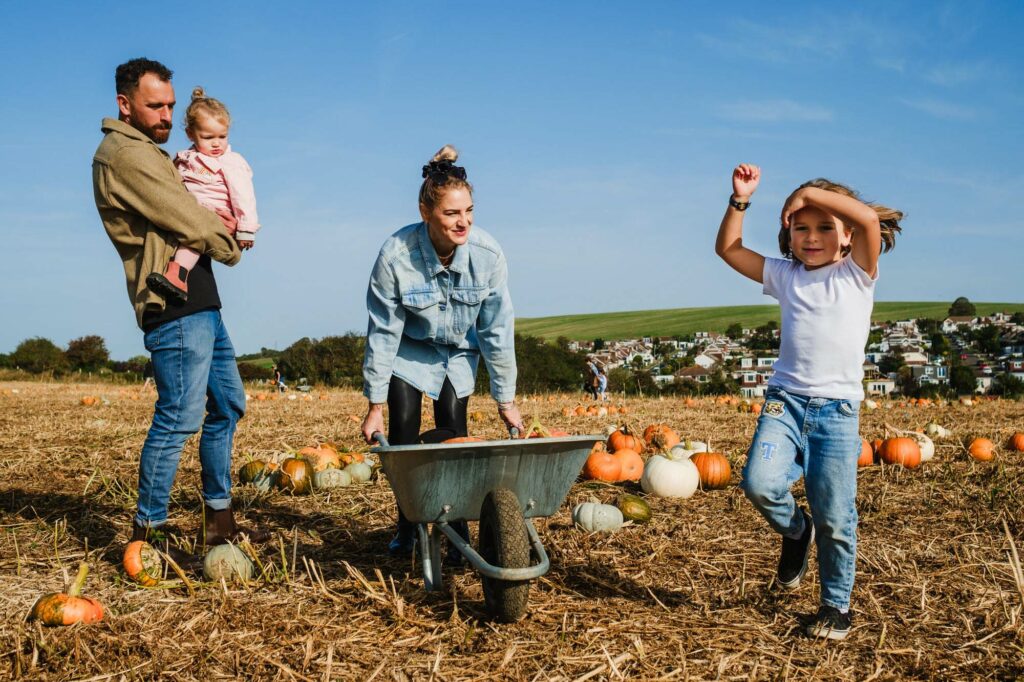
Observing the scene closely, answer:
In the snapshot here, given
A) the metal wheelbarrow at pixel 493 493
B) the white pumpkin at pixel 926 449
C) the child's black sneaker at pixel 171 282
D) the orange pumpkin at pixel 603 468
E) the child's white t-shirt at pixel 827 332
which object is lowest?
the white pumpkin at pixel 926 449

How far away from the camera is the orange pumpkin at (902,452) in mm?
6098

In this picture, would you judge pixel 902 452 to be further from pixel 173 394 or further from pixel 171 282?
pixel 171 282

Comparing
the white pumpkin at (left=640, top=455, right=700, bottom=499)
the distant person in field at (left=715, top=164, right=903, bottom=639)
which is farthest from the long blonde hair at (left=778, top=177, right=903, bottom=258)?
the white pumpkin at (left=640, top=455, right=700, bottom=499)

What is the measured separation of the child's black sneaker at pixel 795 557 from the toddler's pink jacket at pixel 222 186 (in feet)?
9.28

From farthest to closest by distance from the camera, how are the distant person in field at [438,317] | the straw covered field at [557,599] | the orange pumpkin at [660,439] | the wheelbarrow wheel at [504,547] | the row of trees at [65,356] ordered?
the row of trees at [65,356]
the orange pumpkin at [660,439]
the distant person in field at [438,317]
the wheelbarrow wheel at [504,547]
the straw covered field at [557,599]

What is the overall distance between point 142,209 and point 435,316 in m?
1.33

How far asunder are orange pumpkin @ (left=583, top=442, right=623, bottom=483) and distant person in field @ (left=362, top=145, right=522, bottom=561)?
200 centimetres

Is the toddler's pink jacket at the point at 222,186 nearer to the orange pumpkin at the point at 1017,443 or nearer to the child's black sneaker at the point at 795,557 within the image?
the child's black sneaker at the point at 795,557

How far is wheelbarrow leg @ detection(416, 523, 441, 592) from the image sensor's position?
322cm

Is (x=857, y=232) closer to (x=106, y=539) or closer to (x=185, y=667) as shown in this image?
(x=185, y=667)

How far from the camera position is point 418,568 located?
3814 millimetres

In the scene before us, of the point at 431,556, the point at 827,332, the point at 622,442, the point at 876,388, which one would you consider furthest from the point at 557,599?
the point at 876,388

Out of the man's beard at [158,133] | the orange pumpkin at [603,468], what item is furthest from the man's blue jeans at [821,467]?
the man's beard at [158,133]

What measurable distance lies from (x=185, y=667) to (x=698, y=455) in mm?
3818
